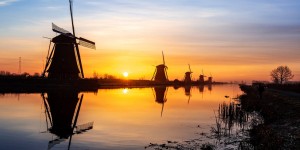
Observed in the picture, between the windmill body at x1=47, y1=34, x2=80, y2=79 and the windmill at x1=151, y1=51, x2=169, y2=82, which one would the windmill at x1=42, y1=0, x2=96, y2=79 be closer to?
the windmill body at x1=47, y1=34, x2=80, y2=79

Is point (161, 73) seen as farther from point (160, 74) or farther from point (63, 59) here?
point (63, 59)

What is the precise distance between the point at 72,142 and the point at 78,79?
5839cm

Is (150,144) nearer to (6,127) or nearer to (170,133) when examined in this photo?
(170,133)

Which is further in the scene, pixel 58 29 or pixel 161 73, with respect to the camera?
pixel 161 73

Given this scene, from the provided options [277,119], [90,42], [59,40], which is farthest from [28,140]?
[90,42]

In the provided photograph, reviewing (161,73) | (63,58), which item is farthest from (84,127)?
(161,73)

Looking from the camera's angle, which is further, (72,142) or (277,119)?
(277,119)

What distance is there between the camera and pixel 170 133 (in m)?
21.1

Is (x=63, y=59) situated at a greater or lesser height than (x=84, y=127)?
greater

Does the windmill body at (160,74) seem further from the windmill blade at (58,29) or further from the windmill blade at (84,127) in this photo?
the windmill blade at (84,127)

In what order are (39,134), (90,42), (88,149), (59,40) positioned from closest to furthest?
1. (88,149)
2. (39,134)
3. (59,40)
4. (90,42)

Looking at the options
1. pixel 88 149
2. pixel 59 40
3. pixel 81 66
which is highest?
pixel 59 40

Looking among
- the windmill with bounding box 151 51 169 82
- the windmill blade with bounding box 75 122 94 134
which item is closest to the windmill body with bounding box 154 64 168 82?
the windmill with bounding box 151 51 169 82

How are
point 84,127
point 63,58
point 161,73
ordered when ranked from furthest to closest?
point 161,73
point 63,58
point 84,127
